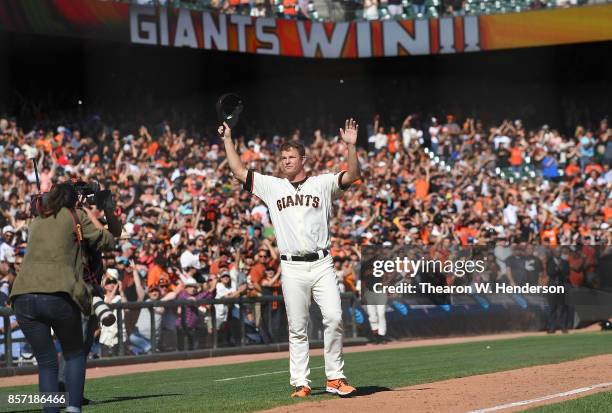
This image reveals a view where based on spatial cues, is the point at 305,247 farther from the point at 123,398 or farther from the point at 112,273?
the point at 112,273

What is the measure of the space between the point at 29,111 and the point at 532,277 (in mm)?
11585

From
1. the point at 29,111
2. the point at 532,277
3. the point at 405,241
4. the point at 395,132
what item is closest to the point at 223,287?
the point at 405,241

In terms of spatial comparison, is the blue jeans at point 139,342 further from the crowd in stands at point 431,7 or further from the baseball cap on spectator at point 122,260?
the crowd in stands at point 431,7

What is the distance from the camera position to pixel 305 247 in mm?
9547

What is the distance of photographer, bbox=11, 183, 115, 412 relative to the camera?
771cm

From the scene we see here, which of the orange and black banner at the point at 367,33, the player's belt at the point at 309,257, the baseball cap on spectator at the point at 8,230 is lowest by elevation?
the player's belt at the point at 309,257

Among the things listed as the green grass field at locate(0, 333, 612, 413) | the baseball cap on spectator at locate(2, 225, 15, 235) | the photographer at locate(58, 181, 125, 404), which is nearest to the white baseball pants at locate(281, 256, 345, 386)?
the green grass field at locate(0, 333, 612, 413)

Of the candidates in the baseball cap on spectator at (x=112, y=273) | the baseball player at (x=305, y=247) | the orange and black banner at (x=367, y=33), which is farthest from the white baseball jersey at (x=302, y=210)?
the orange and black banner at (x=367, y=33)

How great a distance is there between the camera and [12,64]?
27.3m

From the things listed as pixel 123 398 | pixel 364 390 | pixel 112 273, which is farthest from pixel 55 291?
pixel 112 273

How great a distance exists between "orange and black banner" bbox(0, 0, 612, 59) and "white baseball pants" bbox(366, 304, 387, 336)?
9928 mm

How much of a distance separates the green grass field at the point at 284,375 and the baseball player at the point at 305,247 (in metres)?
0.36

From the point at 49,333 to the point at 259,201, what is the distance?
643 inches

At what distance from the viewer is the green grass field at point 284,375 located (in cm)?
1019
